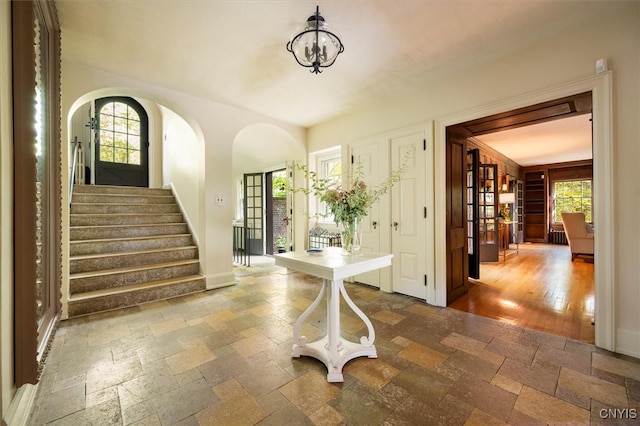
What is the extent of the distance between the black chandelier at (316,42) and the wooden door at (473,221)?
3336mm

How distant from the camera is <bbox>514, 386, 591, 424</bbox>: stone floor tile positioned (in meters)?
1.43

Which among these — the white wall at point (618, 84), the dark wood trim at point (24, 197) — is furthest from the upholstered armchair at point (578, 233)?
the dark wood trim at point (24, 197)

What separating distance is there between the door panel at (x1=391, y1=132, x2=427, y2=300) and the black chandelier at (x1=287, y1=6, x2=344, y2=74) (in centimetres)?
173

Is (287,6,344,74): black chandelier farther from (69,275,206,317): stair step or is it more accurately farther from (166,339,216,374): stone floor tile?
(69,275,206,317): stair step

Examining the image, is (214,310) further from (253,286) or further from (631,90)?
(631,90)

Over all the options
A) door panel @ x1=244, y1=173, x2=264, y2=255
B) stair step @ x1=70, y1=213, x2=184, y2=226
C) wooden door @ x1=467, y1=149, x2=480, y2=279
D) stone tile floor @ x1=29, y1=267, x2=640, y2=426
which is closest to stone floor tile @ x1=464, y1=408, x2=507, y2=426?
stone tile floor @ x1=29, y1=267, x2=640, y2=426

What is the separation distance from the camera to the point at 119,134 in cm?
607

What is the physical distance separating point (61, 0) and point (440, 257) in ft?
13.9

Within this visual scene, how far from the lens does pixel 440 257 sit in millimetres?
3178

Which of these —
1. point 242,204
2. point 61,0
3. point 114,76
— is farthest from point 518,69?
point 242,204

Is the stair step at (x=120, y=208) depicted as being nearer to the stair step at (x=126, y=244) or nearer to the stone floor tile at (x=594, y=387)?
the stair step at (x=126, y=244)

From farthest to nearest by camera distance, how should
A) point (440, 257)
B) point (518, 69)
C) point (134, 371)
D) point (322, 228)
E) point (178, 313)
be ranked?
point (322, 228)
point (440, 257)
point (178, 313)
point (518, 69)
point (134, 371)

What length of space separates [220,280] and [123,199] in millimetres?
2684

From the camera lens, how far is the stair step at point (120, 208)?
13.7ft
